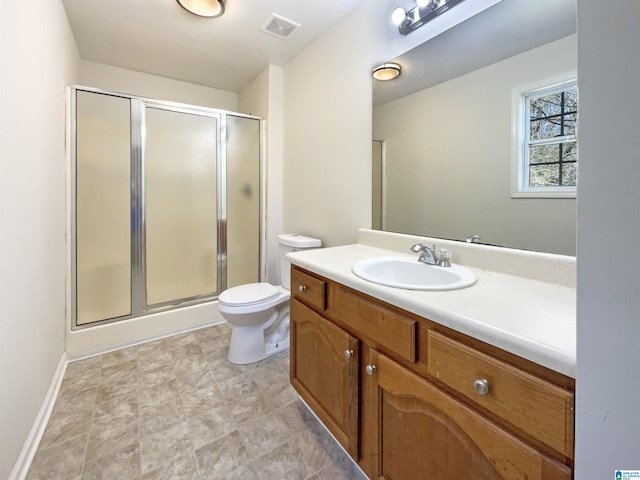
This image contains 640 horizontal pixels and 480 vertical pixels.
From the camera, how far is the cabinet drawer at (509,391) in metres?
0.54

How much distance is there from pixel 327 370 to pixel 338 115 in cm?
162

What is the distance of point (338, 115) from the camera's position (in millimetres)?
1972

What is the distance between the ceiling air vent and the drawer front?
1.95 metres

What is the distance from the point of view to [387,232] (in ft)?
5.42

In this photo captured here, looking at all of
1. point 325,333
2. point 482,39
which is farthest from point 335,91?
point 325,333

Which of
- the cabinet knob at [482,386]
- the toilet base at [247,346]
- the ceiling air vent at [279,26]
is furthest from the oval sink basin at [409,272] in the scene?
the ceiling air vent at [279,26]

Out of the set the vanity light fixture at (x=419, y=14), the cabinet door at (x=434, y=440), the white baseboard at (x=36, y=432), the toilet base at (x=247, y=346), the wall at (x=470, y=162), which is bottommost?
the white baseboard at (x=36, y=432)

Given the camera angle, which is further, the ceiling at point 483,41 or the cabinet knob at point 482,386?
the ceiling at point 483,41

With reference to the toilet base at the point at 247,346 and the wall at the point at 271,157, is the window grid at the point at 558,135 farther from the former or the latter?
the wall at the point at 271,157

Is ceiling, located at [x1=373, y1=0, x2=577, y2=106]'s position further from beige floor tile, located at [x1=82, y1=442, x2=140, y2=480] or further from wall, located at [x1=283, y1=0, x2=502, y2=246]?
beige floor tile, located at [x1=82, y1=442, x2=140, y2=480]

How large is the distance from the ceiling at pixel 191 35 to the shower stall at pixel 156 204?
46 cm

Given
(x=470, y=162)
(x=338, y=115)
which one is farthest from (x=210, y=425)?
(x=338, y=115)

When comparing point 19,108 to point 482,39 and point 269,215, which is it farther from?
point 482,39

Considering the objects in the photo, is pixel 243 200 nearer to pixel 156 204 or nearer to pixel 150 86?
pixel 156 204
